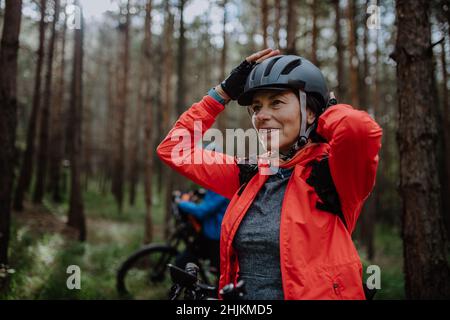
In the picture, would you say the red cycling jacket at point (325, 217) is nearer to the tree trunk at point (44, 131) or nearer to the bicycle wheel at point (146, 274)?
the bicycle wheel at point (146, 274)

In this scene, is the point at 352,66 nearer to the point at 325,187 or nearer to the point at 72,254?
the point at 72,254

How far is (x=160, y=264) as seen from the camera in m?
6.15

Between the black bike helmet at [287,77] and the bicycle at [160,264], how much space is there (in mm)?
3915

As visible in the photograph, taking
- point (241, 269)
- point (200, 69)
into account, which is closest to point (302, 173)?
point (241, 269)

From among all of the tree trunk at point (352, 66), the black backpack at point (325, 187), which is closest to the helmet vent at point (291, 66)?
the black backpack at point (325, 187)

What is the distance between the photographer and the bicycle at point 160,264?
18.7ft

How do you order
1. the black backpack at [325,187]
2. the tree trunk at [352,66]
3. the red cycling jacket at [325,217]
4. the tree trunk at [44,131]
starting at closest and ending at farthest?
the red cycling jacket at [325,217] → the black backpack at [325,187] → the tree trunk at [352,66] → the tree trunk at [44,131]

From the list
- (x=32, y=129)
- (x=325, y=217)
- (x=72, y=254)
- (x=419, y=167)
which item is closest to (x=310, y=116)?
(x=325, y=217)

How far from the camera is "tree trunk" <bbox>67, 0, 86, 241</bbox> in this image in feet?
32.7

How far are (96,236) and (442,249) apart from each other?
9.99 metres

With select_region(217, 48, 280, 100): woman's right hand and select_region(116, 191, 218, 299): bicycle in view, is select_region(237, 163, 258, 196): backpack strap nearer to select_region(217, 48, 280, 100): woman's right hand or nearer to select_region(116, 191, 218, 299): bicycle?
select_region(217, 48, 280, 100): woman's right hand

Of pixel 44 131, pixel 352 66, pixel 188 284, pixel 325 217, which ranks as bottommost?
pixel 188 284

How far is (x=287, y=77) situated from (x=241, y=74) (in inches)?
16.6

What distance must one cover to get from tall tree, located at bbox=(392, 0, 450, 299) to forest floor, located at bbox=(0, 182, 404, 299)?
1.23 metres
